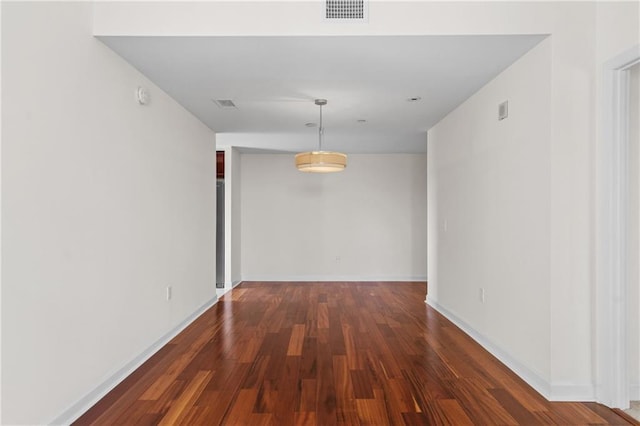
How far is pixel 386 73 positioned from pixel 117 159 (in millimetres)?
2211

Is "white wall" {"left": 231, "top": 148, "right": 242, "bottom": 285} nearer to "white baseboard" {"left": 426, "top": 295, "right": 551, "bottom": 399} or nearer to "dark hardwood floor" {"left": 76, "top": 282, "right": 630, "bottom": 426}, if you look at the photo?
"dark hardwood floor" {"left": 76, "top": 282, "right": 630, "bottom": 426}

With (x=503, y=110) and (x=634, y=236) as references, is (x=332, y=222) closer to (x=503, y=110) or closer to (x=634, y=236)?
(x=503, y=110)

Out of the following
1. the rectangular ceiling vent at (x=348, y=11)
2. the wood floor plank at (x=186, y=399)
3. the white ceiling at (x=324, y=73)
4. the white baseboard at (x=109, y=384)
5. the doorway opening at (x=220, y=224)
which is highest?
the rectangular ceiling vent at (x=348, y=11)

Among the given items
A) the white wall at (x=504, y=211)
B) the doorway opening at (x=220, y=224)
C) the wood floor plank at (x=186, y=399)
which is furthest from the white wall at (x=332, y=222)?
the wood floor plank at (x=186, y=399)

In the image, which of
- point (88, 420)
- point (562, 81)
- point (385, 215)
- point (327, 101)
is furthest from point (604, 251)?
→ point (385, 215)

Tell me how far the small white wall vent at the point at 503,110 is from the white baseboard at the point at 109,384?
357 cm

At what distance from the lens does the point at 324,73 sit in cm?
356

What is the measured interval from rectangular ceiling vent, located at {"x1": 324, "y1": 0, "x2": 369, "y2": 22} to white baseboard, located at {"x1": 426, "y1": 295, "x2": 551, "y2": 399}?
8.89 ft

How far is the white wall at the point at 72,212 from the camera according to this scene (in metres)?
2.09

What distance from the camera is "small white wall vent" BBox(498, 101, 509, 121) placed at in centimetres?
→ 350

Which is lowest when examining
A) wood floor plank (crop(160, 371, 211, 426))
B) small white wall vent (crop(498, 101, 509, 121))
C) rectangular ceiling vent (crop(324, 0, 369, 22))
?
wood floor plank (crop(160, 371, 211, 426))

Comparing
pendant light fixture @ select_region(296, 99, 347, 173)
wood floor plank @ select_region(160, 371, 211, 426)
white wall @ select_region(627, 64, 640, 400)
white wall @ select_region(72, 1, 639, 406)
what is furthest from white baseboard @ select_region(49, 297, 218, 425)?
white wall @ select_region(627, 64, 640, 400)

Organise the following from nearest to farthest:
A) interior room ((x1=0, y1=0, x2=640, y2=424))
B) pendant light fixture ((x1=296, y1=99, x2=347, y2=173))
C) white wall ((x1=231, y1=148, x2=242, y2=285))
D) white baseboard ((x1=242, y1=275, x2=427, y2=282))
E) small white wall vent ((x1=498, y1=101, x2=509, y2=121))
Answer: interior room ((x1=0, y1=0, x2=640, y2=424))
small white wall vent ((x1=498, y1=101, x2=509, y2=121))
pendant light fixture ((x1=296, y1=99, x2=347, y2=173))
white wall ((x1=231, y1=148, x2=242, y2=285))
white baseboard ((x1=242, y1=275, x2=427, y2=282))

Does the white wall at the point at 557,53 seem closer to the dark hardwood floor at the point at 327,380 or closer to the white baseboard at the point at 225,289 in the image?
the dark hardwood floor at the point at 327,380
